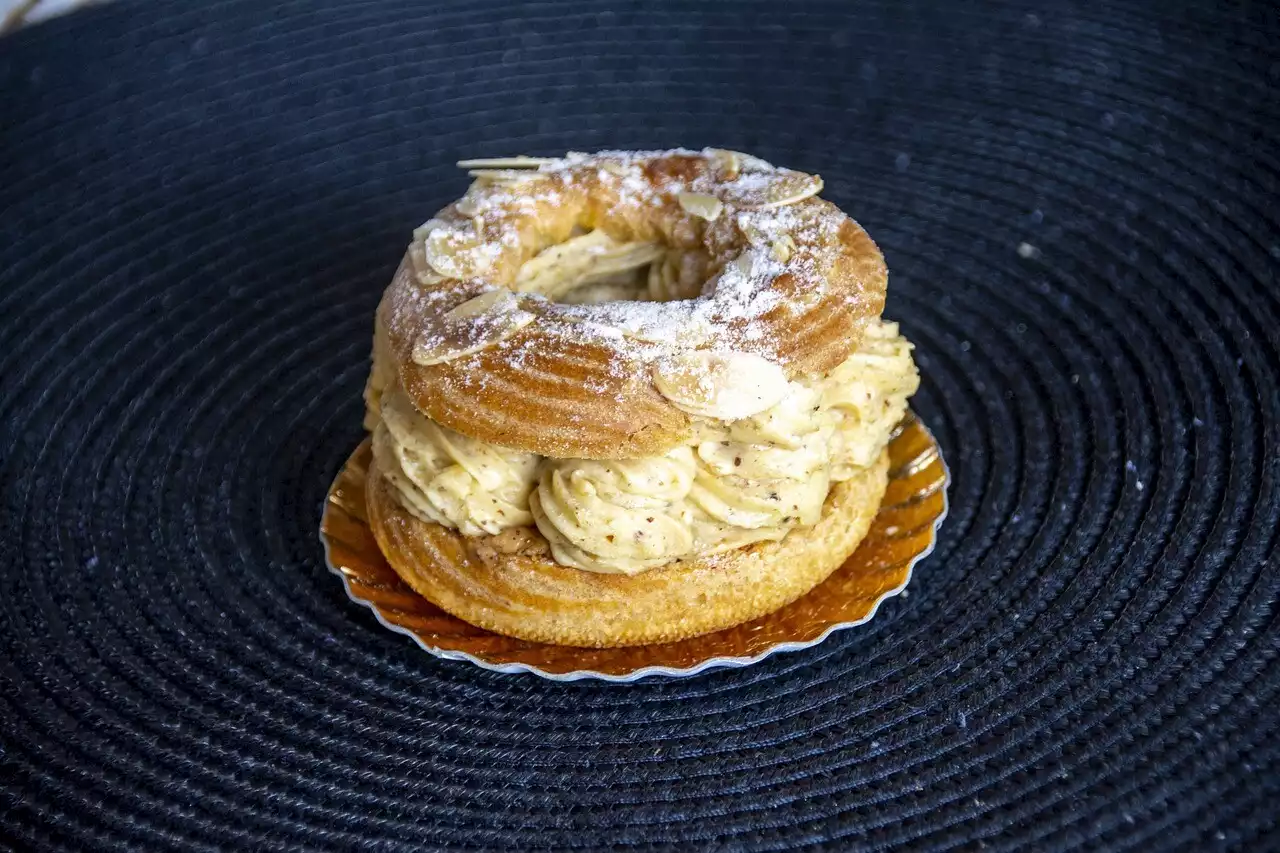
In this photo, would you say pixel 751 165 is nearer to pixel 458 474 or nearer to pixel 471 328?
pixel 471 328

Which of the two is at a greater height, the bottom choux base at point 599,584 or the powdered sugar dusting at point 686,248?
the powdered sugar dusting at point 686,248

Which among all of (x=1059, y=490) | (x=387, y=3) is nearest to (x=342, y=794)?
(x=1059, y=490)

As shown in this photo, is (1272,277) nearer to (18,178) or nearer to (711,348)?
(711,348)

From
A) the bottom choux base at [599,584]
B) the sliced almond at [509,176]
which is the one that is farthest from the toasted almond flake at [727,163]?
the bottom choux base at [599,584]

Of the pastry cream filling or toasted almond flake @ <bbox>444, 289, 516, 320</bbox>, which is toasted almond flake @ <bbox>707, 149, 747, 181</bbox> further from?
toasted almond flake @ <bbox>444, 289, 516, 320</bbox>

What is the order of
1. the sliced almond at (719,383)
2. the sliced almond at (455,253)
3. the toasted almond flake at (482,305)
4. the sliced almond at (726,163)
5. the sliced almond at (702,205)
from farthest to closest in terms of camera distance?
the sliced almond at (726,163) < the sliced almond at (702,205) < the sliced almond at (455,253) < the toasted almond flake at (482,305) < the sliced almond at (719,383)

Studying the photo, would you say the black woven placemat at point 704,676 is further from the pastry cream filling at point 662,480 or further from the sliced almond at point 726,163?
the sliced almond at point 726,163

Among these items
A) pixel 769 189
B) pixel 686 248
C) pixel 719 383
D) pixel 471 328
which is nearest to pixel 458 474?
pixel 471 328
